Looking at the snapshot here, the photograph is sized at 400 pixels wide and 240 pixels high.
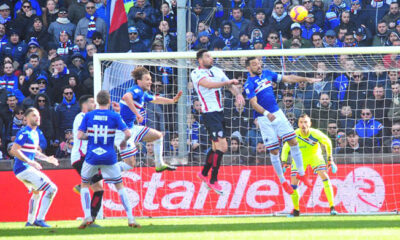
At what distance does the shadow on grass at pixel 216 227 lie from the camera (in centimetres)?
1059

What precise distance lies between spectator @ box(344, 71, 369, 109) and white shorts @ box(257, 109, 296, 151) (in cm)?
340

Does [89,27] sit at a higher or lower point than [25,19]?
lower

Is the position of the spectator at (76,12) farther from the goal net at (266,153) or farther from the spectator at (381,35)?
the spectator at (381,35)

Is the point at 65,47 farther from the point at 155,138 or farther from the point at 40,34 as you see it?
the point at 155,138

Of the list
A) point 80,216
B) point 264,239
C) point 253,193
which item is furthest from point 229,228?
point 80,216

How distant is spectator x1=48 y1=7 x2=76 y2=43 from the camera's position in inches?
744

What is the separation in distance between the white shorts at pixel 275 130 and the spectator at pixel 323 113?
3117 mm

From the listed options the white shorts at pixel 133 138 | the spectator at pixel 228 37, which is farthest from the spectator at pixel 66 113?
the white shorts at pixel 133 138

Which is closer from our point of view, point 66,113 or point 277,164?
point 277,164

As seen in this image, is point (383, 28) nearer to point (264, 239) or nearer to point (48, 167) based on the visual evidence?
point (48, 167)

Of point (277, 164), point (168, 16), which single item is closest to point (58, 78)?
point (168, 16)

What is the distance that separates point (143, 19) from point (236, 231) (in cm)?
931

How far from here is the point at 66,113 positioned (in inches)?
655

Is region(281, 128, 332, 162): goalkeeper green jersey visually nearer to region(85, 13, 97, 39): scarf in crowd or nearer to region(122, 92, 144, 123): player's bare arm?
region(122, 92, 144, 123): player's bare arm
